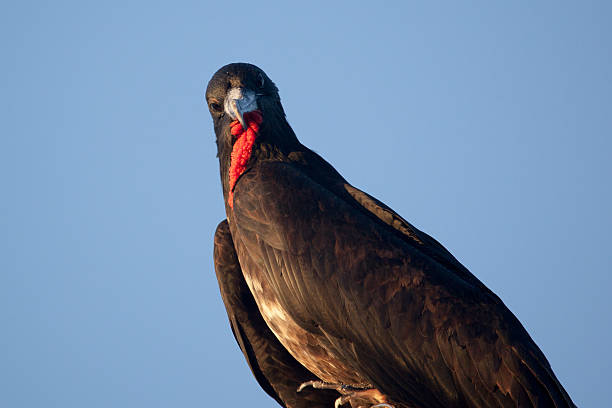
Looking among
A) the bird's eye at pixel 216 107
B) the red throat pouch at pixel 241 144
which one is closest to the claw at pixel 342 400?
the red throat pouch at pixel 241 144

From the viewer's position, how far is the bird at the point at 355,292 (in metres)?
6.50

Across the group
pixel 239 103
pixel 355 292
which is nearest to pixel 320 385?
pixel 355 292

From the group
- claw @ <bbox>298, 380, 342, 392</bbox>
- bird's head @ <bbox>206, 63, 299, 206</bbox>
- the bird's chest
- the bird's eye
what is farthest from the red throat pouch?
claw @ <bbox>298, 380, 342, 392</bbox>

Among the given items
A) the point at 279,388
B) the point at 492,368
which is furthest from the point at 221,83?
the point at 492,368

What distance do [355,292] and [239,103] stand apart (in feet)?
7.03

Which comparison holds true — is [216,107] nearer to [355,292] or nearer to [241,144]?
[241,144]

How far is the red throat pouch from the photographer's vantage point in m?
7.75

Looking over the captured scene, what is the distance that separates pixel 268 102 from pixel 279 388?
2.64 meters

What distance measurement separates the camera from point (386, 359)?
668 centimetres

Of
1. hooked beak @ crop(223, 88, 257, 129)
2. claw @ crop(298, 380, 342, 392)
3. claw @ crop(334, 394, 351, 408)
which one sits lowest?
claw @ crop(334, 394, 351, 408)

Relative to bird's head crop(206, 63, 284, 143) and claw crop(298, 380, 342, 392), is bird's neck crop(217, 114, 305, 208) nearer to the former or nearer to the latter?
bird's head crop(206, 63, 284, 143)

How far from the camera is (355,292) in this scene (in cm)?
675

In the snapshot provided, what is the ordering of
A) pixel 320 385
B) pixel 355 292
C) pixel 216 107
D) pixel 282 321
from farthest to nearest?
pixel 216 107, pixel 320 385, pixel 282 321, pixel 355 292

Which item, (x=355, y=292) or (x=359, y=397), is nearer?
(x=355, y=292)
